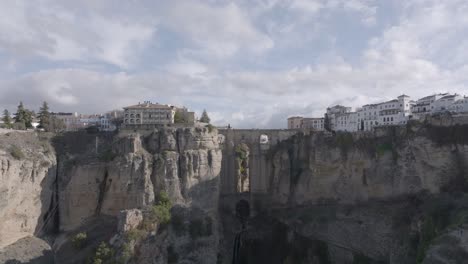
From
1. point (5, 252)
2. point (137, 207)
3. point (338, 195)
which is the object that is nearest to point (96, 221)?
point (137, 207)

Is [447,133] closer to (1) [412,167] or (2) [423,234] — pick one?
(1) [412,167]

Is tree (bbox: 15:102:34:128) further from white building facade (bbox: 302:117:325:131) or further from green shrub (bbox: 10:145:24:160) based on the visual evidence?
white building facade (bbox: 302:117:325:131)

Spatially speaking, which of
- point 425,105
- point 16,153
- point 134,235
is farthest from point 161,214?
point 425,105

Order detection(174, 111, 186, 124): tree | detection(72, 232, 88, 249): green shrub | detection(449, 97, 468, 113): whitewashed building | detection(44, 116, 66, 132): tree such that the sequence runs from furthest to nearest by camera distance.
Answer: detection(174, 111, 186, 124): tree, detection(44, 116, 66, 132): tree, detection(449, 97, 468, 113): whitewashed building, detection(72, 232, 88, 249): green shrub

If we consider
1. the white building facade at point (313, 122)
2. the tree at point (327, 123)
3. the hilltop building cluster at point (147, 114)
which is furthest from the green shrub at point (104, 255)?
the white building facade at point (313, 122)

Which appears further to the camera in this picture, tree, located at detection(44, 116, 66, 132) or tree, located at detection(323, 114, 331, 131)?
tree, located at detection(323, 114, 331, 131)

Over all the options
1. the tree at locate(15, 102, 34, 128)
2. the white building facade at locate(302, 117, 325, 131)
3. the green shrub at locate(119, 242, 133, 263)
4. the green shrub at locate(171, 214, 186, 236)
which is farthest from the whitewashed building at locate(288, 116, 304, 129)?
the green shrub at locate(119, 242, 133, 263)

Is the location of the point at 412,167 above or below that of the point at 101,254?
above
